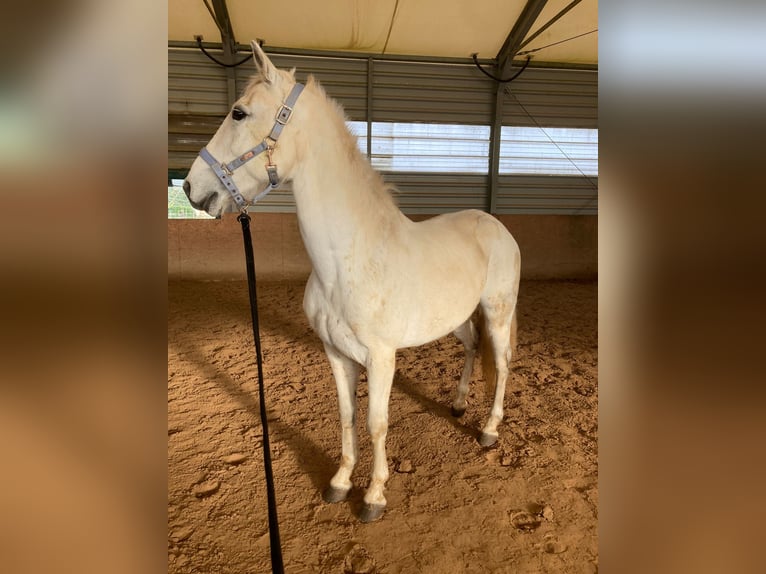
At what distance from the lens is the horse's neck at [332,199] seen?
5.00 feet

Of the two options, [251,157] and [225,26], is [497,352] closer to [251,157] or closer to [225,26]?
[251,157]

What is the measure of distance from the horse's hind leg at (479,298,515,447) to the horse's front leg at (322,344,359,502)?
833 millimetres

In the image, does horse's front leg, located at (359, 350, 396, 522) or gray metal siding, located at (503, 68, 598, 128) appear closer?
horse's front leg, located at (359, 350, 396, 522)

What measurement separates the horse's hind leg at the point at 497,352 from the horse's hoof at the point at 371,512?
0.80 m

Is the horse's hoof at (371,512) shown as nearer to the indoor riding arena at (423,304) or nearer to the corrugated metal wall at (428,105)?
the indoor riding arena at (423,304)

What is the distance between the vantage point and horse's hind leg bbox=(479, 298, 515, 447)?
2393 mm

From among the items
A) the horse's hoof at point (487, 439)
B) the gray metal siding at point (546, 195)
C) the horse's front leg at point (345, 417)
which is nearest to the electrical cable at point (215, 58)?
the gray metal siding at point (546, 195)

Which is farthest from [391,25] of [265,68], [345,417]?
[345,417]

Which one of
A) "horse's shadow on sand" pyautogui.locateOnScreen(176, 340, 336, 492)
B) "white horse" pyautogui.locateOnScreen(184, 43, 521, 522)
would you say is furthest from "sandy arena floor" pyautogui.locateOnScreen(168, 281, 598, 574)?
"white horse" pyautogui.locateOnScreen(184, 43, 521, 522)

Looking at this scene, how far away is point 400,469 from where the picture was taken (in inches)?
84.8

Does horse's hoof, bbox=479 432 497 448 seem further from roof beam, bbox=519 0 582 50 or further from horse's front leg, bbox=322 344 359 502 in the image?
roof beam, bbox=519 0 582 50
